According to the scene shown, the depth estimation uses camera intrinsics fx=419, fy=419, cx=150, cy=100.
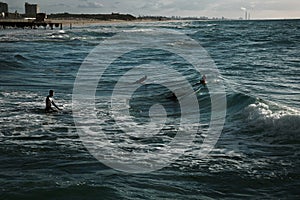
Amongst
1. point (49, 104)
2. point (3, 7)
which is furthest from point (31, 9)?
point (49, 104)

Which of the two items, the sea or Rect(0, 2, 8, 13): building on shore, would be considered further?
Rect(0, 2, 8, 13): building on shore

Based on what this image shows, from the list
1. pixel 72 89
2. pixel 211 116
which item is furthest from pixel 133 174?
pixel 72 89

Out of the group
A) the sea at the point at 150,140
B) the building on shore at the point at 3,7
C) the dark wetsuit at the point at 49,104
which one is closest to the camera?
the sea at the point at 150,140

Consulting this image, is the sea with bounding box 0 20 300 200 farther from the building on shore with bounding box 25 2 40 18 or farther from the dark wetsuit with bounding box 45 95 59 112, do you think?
the building on shore with bounding box 25 2 40 18

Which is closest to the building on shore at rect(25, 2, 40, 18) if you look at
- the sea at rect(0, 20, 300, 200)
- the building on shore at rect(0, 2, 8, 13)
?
the building on shore at rect(0, 2, 8, 13)

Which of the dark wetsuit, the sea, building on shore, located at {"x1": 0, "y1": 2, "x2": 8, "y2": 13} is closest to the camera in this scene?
the sea

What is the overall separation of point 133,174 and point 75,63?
25901mm

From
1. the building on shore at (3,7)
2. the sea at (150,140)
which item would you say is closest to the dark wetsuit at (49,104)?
the sea at (150,140)

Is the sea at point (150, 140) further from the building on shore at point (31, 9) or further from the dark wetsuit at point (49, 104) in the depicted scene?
the building on shore at point (31, 9)

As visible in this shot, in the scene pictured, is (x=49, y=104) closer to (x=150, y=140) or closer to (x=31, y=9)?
(x=150, y=140)

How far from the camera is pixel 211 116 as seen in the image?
14.4 m

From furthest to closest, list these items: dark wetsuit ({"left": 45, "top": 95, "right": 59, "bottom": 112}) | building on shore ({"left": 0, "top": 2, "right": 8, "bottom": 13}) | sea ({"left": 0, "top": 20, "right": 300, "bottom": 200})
Result: building on shore ({"left": 0, "top": 2, "right": 8, "bottom": 13}), dark wetsuit ({"left": 45, "top": 95, "right": 59, "bottom": 112}), sea ({"left": 0, "top": 20, "right": 300, "bottom": 200})

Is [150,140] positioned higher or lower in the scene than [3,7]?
lower

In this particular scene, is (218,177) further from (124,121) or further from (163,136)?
(124,121)
